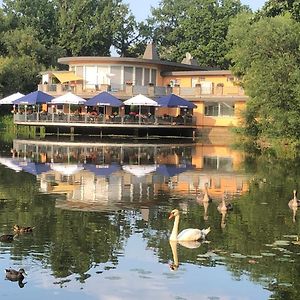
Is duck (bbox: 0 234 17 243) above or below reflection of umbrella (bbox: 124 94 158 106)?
below

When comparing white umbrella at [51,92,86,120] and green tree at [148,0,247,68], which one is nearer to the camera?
white umbrella at [51,92,86,120]

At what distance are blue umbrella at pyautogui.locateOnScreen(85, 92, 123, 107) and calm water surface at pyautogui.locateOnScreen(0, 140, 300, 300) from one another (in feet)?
66.2

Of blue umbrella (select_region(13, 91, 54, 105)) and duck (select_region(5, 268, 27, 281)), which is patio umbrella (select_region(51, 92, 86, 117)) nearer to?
blue umbrella (select_region(13, 91, 54, 105))

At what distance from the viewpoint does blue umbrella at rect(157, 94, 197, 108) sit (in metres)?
50.4

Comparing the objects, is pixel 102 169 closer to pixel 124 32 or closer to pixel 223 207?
pixel 223 207

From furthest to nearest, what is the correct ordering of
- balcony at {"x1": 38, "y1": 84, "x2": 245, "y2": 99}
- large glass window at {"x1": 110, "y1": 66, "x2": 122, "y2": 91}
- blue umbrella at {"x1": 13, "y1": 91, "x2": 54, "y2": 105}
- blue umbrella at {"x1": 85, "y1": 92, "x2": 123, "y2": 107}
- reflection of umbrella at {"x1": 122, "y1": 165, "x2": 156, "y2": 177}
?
large glass window at {"x1": 110, "y1": 66, "x2": 122, "y2": 91} < balcony at {"x1": 38, "y1": 84, "x2": 245, "y2": 99} < blue umbrella at {"x1": 13, "y1": 91, "x2": 54, "y2": 105} < blue umbrella at {"x1": 85, "y1": 92, "x2": 123, "y2": 107} < reflection of umbrella at {"x1": 122, "y1": 165, "x2": 156, "y2": 177}

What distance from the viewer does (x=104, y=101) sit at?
4922 centimetres

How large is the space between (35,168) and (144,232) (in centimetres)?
1378

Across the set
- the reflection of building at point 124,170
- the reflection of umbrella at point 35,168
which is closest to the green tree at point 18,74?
the reflection of building at point 124,170

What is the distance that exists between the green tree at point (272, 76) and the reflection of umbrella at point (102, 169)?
10998mm

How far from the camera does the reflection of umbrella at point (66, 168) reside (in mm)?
26359

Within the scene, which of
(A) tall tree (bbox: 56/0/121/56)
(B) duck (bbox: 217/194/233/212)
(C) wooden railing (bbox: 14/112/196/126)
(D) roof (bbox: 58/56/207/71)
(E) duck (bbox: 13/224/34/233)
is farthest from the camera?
(A) tall tree (bbox: 56/0/121/56)

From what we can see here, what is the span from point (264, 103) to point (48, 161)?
520 inches

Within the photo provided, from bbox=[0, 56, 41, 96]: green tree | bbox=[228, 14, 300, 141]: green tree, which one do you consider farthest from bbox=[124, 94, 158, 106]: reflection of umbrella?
bbox=[0, 56, 41, 96]: green tree
